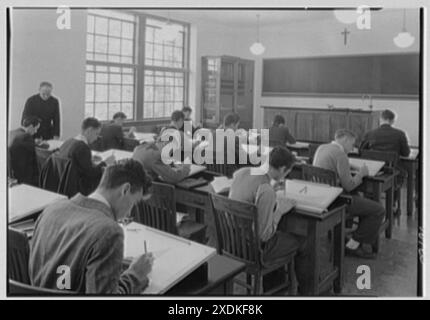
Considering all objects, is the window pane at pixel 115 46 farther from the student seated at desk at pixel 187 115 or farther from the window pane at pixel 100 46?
the student seated at desk at pixel 187 115

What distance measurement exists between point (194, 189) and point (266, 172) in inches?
24.6

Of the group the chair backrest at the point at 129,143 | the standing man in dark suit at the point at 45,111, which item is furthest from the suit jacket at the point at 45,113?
the chair backrest at the point at 129,143

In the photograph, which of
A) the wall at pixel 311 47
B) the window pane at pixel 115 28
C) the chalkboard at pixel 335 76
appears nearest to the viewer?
the window pane at pixel 115 28

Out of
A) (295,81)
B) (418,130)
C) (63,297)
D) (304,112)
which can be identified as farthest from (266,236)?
(295,81)

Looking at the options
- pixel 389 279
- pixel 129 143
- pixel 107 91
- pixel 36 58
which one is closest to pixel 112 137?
pixel 129 143

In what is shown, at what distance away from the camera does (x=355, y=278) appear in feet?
6.44

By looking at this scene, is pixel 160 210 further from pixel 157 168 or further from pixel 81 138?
pixel 81 138

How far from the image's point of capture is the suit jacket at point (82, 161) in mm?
2971

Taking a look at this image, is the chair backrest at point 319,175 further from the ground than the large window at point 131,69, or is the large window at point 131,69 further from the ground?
the large window at point 131,69

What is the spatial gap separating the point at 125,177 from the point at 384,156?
10.1 ft

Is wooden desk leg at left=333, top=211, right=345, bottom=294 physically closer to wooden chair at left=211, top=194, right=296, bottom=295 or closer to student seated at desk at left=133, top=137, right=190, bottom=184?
wooden chair at left=211, top=194, right=296, bottom=295

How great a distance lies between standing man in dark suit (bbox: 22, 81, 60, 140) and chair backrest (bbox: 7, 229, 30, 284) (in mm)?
595

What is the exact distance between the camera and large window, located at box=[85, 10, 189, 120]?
288 cm

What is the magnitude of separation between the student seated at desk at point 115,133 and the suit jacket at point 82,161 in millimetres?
392
